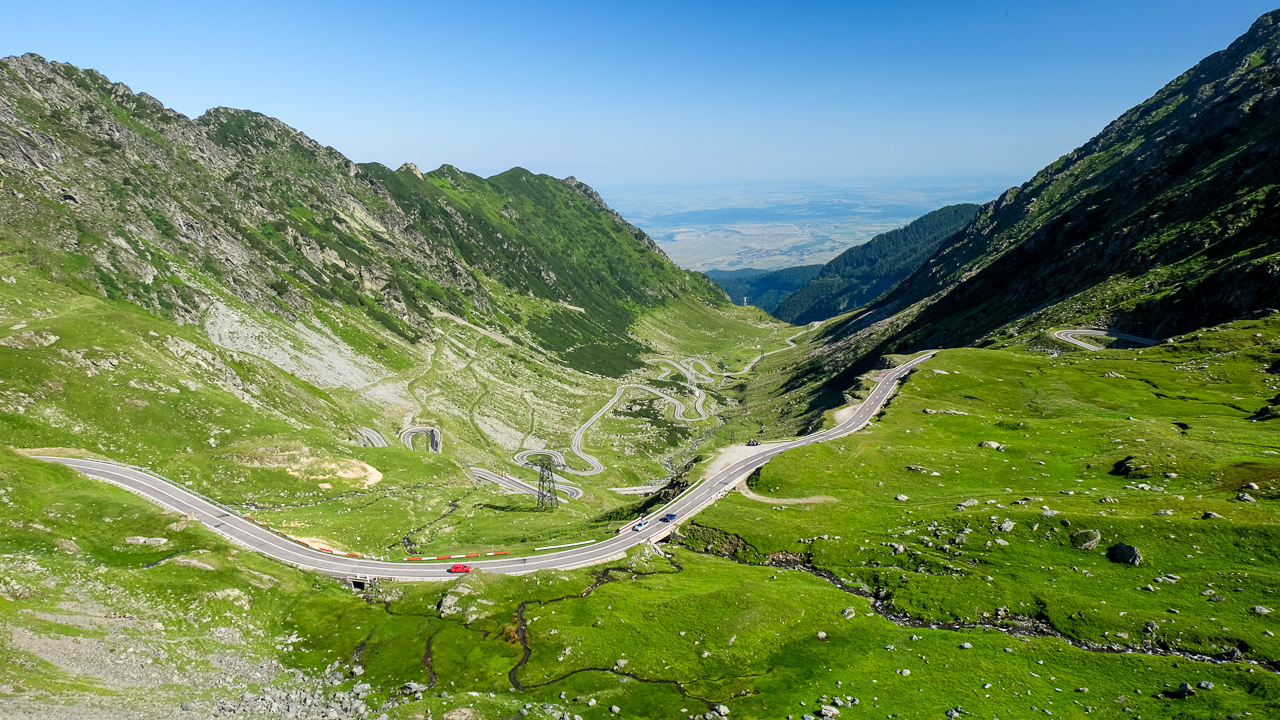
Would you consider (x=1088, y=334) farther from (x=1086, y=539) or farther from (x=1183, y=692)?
(x=1183, y=692)

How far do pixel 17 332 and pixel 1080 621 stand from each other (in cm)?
16075

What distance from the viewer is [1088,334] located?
485 ft

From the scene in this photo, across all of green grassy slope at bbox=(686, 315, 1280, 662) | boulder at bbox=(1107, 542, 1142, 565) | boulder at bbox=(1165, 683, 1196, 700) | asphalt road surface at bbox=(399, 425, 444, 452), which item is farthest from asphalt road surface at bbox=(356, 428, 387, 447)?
boulder at bbox=(1165, 683, 1196, 700)

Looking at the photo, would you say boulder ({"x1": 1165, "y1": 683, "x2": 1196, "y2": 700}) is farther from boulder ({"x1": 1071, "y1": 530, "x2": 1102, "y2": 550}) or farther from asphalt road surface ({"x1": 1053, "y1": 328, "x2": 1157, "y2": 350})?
asphalt road surface ({"x1": 1053, "y1": 328, "x2": 1157, "y2": 350})

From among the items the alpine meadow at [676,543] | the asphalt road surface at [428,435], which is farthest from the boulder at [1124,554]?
the asphalt road surface at [428,435]

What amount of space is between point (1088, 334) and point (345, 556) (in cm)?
17387

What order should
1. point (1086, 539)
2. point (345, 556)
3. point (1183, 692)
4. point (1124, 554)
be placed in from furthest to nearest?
point (345, 556)
point (1086, 539)
point (1124, 554)
point (1183, 692)

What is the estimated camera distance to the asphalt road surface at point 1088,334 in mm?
141250

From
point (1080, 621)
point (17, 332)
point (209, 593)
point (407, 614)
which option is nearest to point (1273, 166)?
point (1080, 621)

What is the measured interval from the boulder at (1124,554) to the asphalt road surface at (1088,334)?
346ft

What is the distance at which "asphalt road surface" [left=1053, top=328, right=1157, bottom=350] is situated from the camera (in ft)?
463

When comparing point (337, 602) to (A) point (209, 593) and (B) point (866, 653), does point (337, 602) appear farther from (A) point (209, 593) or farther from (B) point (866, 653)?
(B) point (866, 653)

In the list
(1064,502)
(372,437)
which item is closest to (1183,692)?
(1064,502)

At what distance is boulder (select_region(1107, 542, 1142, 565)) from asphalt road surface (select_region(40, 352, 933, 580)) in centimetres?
5012
